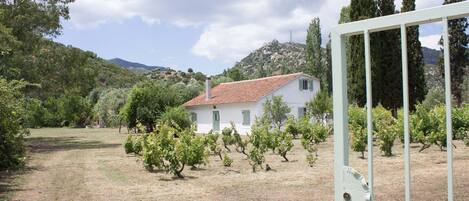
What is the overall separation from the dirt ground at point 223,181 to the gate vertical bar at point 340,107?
6087 millimetres

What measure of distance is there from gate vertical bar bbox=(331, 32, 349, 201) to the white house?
31693 mm

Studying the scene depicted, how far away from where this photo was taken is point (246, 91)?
121 ft

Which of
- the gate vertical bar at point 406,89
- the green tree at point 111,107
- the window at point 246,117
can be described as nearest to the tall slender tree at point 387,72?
the window at point 246,117

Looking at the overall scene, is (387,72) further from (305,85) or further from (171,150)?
(171,150)

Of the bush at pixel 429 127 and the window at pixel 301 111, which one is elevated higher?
the window at pixel 301 111

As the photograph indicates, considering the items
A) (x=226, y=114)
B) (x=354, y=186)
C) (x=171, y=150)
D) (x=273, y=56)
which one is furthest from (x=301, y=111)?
(x=273, y=56)

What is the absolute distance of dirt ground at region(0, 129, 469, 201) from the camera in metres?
8.67

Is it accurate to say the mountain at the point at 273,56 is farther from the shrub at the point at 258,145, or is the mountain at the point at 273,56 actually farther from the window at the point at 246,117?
the shrub at the point at 258,145

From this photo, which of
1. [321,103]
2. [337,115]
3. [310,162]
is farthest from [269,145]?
[321,103]

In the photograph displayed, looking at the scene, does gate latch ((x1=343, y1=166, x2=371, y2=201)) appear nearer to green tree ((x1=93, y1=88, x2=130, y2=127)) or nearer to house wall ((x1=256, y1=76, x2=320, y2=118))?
house wall ((x1=256, y1=76, x2=320, y2=118))

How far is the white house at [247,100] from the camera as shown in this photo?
114 feet

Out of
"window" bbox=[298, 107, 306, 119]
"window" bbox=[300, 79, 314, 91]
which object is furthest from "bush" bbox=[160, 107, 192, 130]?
"window" bbox=[300, 79, 314, 91]

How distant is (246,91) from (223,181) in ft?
87.1

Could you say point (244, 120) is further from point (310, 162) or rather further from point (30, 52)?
point (310, 162)
